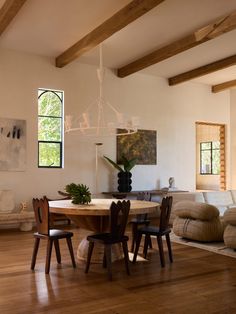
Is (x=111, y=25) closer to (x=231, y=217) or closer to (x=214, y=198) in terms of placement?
(x=231, y=217)

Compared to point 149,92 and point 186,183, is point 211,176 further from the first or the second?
point 149,92

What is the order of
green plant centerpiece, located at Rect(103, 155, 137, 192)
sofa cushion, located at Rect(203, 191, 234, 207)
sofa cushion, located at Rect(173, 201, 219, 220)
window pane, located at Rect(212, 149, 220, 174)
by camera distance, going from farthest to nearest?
window pane, located at Rect(212, 149, 220, 174), green plant centerpiece, located at Rect(103, 155, 137, 192), sofa cushion, located at Rect(203, 191, 234, 207), sofa cushion, located at Rect(173, 201, 219, 220)

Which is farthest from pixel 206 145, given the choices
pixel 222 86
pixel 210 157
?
pixel 222 86

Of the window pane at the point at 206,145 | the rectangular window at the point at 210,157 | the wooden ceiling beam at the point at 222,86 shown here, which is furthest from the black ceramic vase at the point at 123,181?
the window pane at the point at 206,145

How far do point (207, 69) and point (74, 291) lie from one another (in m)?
6.08

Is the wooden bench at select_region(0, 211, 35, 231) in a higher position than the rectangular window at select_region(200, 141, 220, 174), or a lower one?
lower

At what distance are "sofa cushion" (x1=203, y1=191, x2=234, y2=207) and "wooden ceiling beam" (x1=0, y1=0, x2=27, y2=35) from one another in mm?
4757

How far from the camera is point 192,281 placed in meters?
3.81

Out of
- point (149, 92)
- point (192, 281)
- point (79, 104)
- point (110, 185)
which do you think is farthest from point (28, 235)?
point (149, 92)

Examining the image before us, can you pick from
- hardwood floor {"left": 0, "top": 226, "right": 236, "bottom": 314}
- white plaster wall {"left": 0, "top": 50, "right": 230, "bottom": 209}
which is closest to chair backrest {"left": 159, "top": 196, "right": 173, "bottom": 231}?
hardwood floor {"left": 0, "top": 226, "right": 236, "bottom": 314}

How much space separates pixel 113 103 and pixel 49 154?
6.17 ft

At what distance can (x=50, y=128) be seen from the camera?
7676 mm

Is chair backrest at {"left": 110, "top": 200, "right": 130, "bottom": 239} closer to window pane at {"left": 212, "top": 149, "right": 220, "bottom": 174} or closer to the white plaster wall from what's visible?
the white plaster wall

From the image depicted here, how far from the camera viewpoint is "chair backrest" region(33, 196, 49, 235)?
4.06 meters
